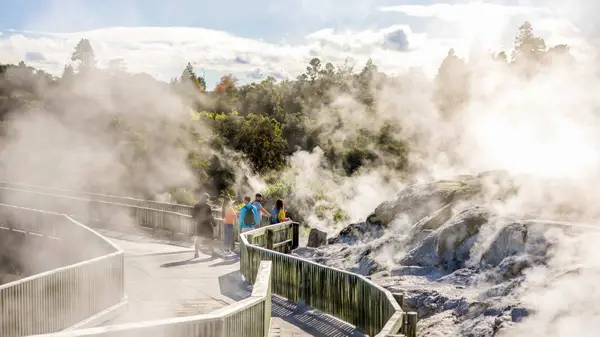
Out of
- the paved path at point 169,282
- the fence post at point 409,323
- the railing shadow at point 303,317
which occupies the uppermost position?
the fence post at point 409,323

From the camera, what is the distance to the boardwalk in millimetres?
12703

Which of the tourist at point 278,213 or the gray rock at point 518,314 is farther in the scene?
the tourist at point 278,213

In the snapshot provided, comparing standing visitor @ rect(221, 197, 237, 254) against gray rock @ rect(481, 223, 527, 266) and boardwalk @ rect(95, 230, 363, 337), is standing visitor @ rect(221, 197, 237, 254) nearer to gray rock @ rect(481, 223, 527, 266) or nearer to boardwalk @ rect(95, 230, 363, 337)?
boardwalk @ rect(95, 230, 363, 337)

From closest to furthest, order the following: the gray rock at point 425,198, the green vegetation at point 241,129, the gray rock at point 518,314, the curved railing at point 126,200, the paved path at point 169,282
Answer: the gray rock at point 518,314 < the paved path at point 169,282 < the gray rock at point 425,198 < the curved railing at point 126,200 < the green vegetation at point 241,129

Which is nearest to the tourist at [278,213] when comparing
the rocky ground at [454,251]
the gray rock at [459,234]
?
the rocky ground at [454,251]

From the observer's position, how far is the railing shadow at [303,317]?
12211 millimetres

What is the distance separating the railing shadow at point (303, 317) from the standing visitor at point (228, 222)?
3866 millimetres

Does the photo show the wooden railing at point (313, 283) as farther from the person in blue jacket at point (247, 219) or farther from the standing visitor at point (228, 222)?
the standing visitor at point (228, 222)

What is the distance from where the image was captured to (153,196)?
143 ft

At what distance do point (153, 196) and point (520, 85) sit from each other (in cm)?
2406

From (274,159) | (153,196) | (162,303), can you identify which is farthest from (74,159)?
(162,303)

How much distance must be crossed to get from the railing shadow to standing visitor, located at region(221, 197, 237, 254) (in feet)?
12.7

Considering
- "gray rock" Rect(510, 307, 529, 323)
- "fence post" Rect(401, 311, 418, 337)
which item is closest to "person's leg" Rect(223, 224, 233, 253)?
"fence post" Rect(401, 311, 418, 337)

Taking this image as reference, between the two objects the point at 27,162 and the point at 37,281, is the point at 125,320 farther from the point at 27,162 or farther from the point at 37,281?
the point at 27,162
